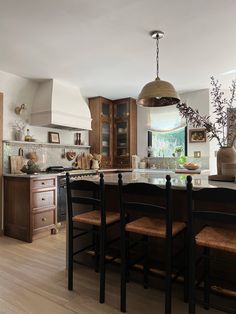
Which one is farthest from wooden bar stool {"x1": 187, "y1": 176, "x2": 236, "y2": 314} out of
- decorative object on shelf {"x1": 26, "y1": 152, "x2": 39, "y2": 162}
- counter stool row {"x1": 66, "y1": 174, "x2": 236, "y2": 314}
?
decorative object on shelf {"x1": 26, "y1": 152, "x2": 39, "y2": 162}

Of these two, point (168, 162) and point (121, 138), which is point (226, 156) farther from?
point (121, 138)

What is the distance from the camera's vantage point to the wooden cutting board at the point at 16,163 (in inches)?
157

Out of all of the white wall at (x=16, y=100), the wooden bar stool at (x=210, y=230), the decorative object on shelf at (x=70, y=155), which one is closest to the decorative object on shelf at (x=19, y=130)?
the white wall at (x=16, y=100)

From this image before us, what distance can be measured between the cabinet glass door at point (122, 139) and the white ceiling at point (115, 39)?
1535 mm

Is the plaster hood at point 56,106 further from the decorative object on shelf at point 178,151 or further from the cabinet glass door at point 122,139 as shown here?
the decorative object on shelf at point 178,151

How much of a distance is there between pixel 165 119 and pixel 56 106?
248 cm

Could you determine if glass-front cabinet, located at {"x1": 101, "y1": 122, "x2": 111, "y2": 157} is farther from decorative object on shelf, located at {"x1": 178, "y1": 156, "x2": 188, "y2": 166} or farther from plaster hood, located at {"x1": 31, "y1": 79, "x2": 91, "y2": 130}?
decorative object on shelf, located at {"x1": 178, "y1": 156, "x2": 188, "y2": 166}

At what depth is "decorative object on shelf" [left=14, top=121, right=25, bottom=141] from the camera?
4125 mm

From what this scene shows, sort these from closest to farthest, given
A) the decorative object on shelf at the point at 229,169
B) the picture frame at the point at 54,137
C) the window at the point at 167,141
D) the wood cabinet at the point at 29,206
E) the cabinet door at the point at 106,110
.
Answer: the decorative object on shelf at the point at 229,169, the wood cabinet at the point at 29,206, the picture frame at the point at 54,137, the window at the point at 167,141, the cabinet door at the point at 106,110

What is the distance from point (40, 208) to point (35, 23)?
2.44 metres

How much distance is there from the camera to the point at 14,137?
412cm

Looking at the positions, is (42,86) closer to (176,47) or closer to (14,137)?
(14,137)

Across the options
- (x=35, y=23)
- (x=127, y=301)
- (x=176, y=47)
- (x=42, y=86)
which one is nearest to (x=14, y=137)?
(x=42, y=86)

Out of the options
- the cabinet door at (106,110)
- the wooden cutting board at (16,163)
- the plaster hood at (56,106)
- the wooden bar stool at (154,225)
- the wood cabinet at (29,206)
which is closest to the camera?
the wooden bar stool at (154,225)
